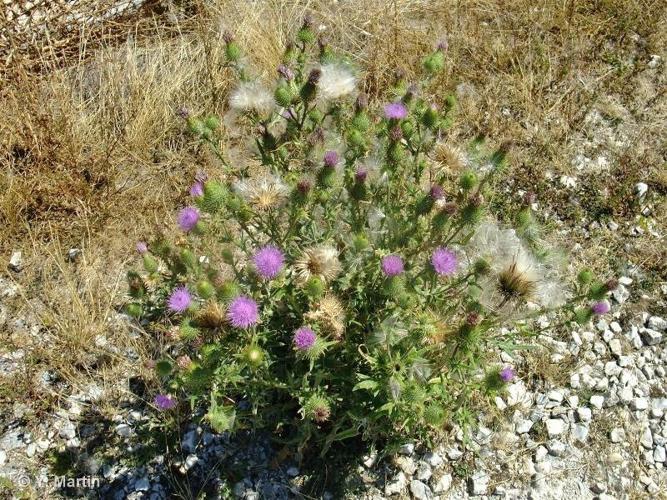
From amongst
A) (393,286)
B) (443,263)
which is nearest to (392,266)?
(393,286)

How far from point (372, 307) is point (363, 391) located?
1.09 ft

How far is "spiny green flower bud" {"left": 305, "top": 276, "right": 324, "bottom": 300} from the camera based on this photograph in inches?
79.8

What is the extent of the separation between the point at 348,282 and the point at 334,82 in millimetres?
930

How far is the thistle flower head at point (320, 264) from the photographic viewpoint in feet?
7.30

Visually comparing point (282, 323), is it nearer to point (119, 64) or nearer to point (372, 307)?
point (372, 307)

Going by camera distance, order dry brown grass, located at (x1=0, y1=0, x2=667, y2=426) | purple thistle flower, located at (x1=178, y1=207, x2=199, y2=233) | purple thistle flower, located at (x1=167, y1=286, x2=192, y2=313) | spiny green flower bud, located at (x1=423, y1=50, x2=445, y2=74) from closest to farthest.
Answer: purple thistle flower, located at (x1=167, y1=286, x2=192, y2=313), purple thistle flower, located at (x1=178, y1=207, x2=199, y2=233), spiny green flower bud, located at (x1=423, y1=50, x2=445, y2=74), dry brown grass, located at (x1=0, y1=0, x2=667, y2=426)

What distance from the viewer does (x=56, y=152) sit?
389 centimetres

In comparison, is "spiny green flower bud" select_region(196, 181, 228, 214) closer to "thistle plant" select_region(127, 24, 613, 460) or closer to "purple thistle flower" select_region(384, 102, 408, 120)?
"thistle plant" select_region(127, 24, 613, 460)

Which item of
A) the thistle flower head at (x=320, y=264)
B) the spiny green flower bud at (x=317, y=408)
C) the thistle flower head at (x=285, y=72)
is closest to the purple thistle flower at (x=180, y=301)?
the thistle flower head at (x=320, y=264)

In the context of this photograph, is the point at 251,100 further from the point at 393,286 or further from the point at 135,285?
the point at 393,286

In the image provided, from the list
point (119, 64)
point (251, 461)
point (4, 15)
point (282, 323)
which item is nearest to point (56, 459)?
point (251, 461)

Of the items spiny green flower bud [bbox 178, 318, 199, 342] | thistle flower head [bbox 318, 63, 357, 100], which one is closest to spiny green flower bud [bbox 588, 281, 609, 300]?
thistle flower head [bbox 318, 63, 357, 100]

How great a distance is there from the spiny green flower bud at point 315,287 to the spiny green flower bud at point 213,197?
0.45 meters

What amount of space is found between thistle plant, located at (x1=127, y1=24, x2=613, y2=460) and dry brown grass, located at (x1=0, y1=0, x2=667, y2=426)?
101 cm
